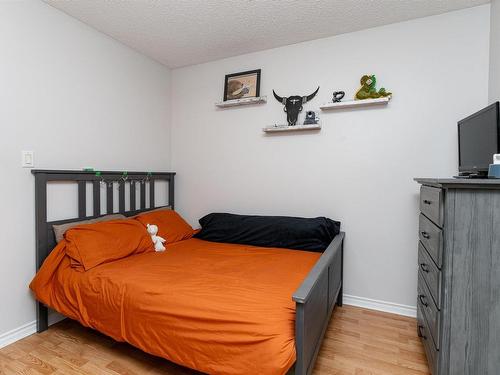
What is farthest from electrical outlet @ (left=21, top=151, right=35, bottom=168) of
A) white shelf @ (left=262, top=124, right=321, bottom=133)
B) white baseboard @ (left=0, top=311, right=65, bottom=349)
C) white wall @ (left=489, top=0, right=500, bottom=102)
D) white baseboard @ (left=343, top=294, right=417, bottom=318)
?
white wall @ (left=489, top=0, right=500, bottom=102)

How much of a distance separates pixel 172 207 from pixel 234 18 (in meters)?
1.90

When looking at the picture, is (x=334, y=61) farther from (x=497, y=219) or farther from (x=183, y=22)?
(x=497, y=219)

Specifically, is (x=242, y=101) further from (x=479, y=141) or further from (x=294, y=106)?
(x=479, y=141)

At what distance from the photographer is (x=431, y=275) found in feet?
4.59

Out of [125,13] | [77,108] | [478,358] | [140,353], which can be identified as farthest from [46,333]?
[478,358]

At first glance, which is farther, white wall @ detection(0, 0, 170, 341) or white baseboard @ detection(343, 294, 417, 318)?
white baseboard @ detection(343, 294, 417, 318)

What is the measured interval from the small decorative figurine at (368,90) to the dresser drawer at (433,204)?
91 centimetres

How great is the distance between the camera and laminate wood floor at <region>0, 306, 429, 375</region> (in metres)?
1.54

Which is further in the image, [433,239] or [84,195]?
[84,195]

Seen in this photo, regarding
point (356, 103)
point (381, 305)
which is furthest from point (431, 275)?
point (356, 103)

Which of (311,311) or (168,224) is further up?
(168,224)

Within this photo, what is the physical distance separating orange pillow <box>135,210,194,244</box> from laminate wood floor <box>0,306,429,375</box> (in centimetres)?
86

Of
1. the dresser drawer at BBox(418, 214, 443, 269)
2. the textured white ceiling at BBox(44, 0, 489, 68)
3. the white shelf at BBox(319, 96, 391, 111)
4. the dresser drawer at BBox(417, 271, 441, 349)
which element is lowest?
the dresser drawer at BBox(417, 271, 441, 349)

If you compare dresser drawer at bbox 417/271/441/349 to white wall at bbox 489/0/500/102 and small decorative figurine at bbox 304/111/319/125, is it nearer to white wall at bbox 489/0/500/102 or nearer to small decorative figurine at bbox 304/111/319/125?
white wall at bbox 489/0/500/102
